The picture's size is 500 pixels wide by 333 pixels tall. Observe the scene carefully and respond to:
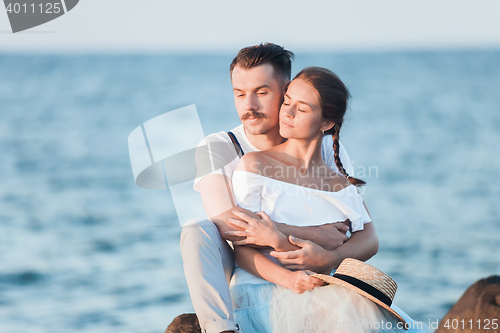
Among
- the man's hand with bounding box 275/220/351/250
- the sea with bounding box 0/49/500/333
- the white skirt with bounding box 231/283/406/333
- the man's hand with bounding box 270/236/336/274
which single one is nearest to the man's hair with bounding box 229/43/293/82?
the sea with bounding box 0/49/500/333

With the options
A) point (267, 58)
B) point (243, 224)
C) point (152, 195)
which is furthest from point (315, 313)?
point (152, 195)

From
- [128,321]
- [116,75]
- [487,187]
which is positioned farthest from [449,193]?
[116,75]

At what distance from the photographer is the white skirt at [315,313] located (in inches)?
116

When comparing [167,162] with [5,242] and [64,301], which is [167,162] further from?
[5,242]

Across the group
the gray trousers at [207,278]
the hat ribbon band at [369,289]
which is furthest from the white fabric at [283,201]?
the hat ribbon band at [369,289]

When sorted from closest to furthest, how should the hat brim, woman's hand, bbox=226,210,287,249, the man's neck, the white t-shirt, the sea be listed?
the hat brim → woman's hand, bbox=226,210,287,249 → the white t-shirt → the man's neck → the sea

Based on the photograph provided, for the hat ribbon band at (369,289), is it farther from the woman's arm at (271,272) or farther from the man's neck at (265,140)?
the man's neck at (265,140)

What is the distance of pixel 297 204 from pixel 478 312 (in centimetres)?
121

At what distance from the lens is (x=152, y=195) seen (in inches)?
622

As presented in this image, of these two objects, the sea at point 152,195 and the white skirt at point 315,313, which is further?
the sea at point 152,195

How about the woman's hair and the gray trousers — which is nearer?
the gray trousers

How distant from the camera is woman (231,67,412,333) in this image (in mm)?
3029

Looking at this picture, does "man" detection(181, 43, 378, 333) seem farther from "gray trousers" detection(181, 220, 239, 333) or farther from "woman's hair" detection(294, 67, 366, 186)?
"woman's hair" detection(294, 67, 366, 186)

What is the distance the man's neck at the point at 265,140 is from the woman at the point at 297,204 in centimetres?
20
